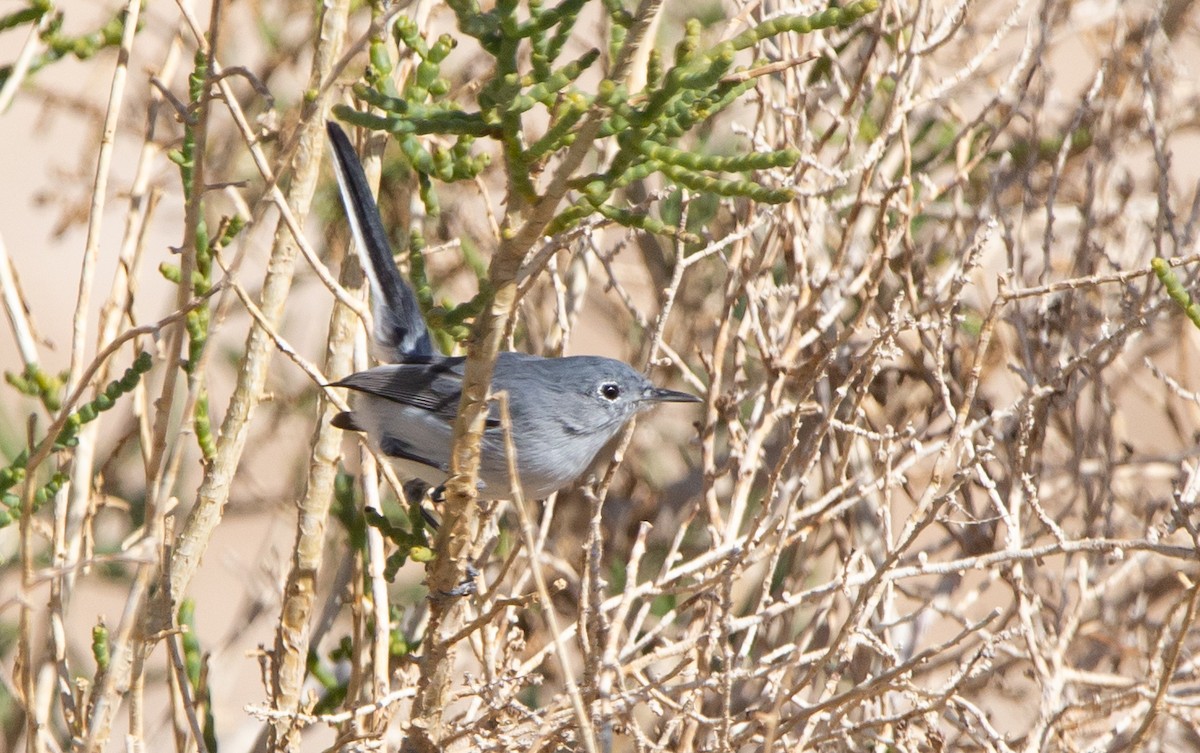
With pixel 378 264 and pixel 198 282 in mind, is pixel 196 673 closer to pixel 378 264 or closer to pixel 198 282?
pixel 198 282

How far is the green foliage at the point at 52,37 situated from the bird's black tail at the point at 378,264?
47 cm

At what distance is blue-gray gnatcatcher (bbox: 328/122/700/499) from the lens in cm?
302

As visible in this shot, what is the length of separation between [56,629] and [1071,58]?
7.07 metres

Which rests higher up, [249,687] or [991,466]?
[991,466]

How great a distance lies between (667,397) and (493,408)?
452 mm

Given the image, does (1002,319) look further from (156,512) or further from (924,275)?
(156,512)

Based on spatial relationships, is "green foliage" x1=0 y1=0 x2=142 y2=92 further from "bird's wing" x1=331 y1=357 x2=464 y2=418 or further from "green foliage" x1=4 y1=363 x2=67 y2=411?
"bird's wing" x1=331 y1=357 x2=464 y2=418

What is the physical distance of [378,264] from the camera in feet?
9.64

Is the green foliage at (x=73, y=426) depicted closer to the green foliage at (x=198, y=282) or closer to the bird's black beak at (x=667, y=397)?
Answer: the green foliage at (x=198, y=282)

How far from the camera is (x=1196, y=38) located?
3949 mm

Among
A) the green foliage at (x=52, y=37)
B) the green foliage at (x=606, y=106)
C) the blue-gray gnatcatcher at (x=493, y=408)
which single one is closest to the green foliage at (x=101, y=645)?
the blue-gray gnatcatcher at (x=493, y=408)

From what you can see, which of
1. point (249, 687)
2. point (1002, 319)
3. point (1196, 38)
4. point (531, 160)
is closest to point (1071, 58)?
point (1196, 38)

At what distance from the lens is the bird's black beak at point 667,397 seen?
10.2 ft

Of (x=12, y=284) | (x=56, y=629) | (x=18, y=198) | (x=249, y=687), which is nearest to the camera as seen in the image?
(x=56, y=629)
